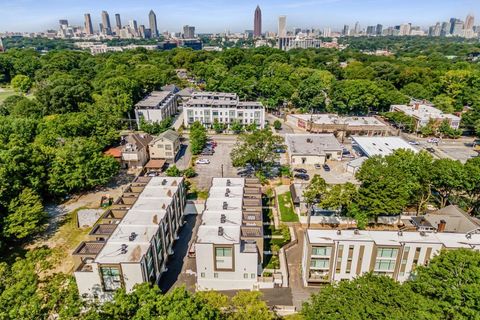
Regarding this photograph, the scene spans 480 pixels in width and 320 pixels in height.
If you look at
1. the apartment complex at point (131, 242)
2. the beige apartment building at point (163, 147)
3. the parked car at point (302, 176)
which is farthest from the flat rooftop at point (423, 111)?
the apartment complex at point (131, 242)

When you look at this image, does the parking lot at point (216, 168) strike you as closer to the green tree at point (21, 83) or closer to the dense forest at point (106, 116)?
the dense forest at point (106, 116)

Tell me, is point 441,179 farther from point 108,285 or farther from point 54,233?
point 54,233

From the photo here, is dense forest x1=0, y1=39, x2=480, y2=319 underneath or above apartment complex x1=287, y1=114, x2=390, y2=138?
above

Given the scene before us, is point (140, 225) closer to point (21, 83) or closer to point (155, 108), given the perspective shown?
point (155, 108)

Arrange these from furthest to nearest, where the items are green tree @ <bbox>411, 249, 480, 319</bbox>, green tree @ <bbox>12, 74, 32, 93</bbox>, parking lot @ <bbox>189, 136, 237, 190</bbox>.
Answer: green tree @ <bbox>12, 74, 32, 93</bbox> < parking lot @ <bbox>189, 136, 237, 190</bbox> < green tree @ <bbox>411, 249, 480, 319</bbox>

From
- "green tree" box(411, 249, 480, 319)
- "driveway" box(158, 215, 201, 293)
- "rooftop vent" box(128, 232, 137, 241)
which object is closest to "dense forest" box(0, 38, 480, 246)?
"rooftop vent" box(128, 232, 137, 241)

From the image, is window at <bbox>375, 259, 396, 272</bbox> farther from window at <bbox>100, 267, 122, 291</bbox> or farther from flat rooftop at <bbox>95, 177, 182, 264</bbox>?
window at <bbox>100, 267, 122, 291</bbox>
